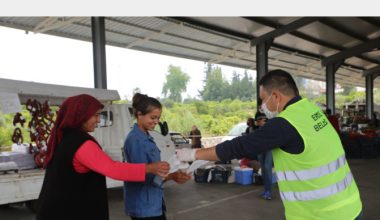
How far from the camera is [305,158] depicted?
1.91 meters

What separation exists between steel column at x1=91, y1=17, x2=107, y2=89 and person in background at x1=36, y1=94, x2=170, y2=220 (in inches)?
310

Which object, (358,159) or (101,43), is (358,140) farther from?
(101,43)

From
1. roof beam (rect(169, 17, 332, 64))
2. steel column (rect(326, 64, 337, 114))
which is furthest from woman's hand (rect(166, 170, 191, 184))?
steel column (rect(326, 64, 337, 114))

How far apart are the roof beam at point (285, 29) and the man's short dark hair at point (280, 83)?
12.3 metres

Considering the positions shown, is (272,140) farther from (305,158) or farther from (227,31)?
(227,31)

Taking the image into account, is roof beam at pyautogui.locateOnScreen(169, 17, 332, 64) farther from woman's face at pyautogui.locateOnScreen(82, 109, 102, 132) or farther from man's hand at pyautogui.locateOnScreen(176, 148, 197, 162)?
woman's face at pyautogui.locateOnScreen(82, 109, 102, 132)

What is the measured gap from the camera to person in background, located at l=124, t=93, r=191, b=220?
263 cm

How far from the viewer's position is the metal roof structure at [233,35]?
10.9 metres

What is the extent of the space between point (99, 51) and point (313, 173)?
338 inches

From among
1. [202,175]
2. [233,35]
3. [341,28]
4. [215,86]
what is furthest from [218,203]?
[215,86]

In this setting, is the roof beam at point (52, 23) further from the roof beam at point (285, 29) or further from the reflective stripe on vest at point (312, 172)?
the reflective stripe on vest at point (312, 172)

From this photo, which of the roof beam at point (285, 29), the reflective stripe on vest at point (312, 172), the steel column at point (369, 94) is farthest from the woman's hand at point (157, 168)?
the steel column at point (369, 94)

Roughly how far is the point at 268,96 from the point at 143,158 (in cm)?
99

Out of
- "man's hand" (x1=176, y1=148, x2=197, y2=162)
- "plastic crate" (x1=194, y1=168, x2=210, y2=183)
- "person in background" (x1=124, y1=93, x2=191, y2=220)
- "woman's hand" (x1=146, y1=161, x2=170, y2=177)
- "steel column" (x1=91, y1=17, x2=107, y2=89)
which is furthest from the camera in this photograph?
"steel column" (x1=91, y1=17, x2=107, y2=89)
